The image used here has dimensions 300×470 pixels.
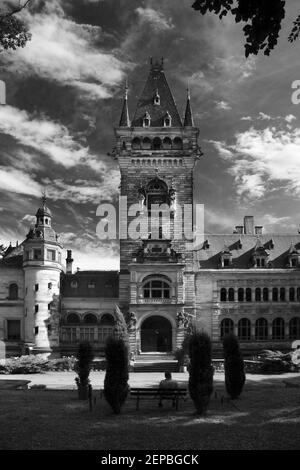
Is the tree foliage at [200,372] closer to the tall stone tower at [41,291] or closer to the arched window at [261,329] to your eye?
the tall stone tower at [41,291]

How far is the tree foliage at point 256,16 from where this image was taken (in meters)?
9.11

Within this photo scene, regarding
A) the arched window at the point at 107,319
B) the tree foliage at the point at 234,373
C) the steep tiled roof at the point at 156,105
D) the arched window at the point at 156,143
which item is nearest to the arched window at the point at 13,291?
the arched window at the point at 107,319

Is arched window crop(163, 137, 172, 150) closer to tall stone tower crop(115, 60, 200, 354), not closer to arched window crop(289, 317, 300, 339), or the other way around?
tall stone tower crop(115, 60, 200, 354)

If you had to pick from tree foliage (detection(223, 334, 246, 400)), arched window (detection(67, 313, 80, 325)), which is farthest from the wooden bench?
arched window (detection(67, 313, 80, 325))

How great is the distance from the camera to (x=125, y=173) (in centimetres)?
5703

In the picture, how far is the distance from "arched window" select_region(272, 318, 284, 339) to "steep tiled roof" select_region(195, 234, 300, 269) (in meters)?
5.96

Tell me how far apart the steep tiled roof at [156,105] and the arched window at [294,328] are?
24.8 meters

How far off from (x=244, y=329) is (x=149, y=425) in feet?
132

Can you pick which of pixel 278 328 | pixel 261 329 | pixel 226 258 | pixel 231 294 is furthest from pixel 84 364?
pixel 278 328

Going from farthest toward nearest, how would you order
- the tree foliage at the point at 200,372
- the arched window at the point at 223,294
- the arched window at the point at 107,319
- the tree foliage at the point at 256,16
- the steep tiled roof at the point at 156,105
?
the steep tiled roof at the point at 156,105
the arched window at the point at 107,319
the arched window at the point at 223,294
the tree foliage at the point at 200,372
the tree foliage at the point at 256,16

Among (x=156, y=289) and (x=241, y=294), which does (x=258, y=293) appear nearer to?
(x=241, y=294)
